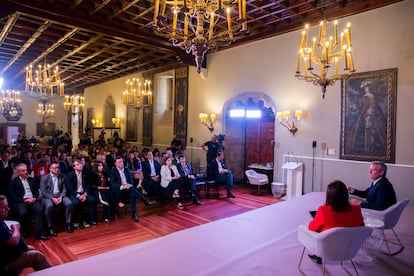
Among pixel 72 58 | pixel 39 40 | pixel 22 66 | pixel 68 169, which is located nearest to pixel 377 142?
pixel 68 169

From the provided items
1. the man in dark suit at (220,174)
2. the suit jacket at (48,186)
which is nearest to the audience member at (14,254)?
the suit jacket at (48,186)

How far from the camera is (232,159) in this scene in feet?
28.9

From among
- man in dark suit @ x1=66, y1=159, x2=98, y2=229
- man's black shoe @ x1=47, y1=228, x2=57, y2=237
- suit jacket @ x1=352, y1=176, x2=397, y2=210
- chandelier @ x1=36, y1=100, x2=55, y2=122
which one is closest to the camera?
suit jacket @ x1=352, y1=176, x2=397, y2=210

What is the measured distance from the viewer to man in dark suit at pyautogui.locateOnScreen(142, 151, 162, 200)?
6281mm

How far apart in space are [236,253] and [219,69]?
663 centimetres

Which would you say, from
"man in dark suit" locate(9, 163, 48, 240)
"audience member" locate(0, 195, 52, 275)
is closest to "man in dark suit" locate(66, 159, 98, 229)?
"man in dark suit" locate(9, 163, 48, 240)

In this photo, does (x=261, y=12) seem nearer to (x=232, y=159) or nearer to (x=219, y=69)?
(x=219, y=69)

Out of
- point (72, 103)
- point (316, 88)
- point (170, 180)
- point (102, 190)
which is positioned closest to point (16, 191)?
point (102, 190)

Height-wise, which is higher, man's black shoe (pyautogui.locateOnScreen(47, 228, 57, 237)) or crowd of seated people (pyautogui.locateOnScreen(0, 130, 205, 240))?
crowd of seated people (pyautogui.locateOnScreen(0, 130, 205, 240))

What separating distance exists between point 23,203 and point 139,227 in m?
1.71

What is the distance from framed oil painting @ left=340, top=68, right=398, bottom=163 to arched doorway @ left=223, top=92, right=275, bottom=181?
6.23ft

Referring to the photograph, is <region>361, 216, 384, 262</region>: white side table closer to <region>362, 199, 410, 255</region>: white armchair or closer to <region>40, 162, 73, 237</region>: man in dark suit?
<region>362, 199, 410, 255</region>: white armchair

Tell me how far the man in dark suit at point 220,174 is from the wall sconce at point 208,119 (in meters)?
1.92

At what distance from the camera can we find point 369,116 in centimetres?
573
